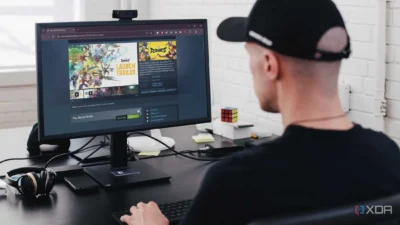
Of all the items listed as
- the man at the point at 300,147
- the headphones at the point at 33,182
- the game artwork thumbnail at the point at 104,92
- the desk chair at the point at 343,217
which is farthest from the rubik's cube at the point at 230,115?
the desk chair at the point at 343,217

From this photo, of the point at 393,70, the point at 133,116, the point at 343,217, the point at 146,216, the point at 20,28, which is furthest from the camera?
the point at 20,28

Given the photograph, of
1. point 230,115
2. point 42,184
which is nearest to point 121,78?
point 42,184

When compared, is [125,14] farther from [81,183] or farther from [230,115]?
[230,115]

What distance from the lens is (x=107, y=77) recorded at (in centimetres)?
200

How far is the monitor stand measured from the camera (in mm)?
1983

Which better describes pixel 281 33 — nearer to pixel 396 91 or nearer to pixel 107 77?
pixel 107 77

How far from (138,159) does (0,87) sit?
6.02ft

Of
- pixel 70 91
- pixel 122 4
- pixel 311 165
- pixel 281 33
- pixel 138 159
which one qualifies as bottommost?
pixel 138 159

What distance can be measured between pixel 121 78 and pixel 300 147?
96 centimetres

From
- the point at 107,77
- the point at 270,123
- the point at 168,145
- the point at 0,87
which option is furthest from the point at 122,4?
the point at 107,77

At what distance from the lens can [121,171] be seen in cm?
207

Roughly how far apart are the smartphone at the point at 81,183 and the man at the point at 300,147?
0.71 meters

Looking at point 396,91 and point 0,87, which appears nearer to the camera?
point 396,91

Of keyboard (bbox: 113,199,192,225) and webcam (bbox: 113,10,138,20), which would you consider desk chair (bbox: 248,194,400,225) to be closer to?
keyboard (bbox: 113,199,192,225)
